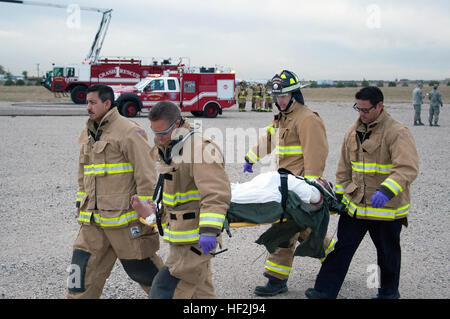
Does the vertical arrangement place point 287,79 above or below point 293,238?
above

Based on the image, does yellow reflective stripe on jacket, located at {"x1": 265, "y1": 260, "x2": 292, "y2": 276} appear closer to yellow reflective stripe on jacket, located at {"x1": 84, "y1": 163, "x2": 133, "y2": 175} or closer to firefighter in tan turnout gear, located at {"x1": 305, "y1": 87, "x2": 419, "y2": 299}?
firefighter in tan turnout gear, located at {"x1": 305, "y1": 87, "x2": 419, "y2": 299}

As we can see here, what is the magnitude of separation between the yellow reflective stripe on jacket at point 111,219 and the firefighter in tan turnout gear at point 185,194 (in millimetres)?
462

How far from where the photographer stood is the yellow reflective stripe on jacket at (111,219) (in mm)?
3598

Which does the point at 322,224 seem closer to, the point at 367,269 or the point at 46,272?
the point at 367,269

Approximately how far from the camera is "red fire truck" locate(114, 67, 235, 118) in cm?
2195

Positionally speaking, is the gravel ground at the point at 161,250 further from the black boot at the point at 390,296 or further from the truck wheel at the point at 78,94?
the truck wheel at the point at 78,94

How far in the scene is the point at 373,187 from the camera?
407cm

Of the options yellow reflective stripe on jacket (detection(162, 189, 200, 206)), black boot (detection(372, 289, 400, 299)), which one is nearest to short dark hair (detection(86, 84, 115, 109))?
yellow reflective stripe on jacket (detection(162, 189, 200, 206))

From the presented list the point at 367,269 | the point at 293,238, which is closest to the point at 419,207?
the point at 367,269

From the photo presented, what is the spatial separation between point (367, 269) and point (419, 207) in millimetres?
2713

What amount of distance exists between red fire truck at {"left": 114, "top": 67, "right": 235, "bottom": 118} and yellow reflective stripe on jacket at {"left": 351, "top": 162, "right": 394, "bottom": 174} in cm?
1803

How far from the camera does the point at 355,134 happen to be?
13.7 feet
